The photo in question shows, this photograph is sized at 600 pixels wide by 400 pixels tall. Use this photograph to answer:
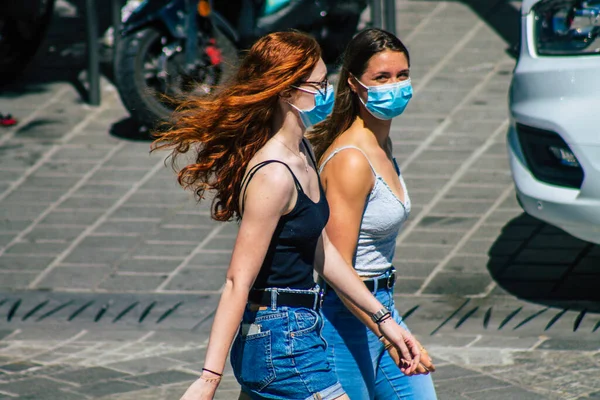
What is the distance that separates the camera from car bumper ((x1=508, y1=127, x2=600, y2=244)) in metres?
5.36

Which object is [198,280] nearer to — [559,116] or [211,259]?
[211,259]

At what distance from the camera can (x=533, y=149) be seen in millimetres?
5824

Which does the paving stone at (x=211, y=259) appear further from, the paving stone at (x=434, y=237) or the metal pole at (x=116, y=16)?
the metal pole at (x=116, y=16)

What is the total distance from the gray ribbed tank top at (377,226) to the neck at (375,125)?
0.57 ft

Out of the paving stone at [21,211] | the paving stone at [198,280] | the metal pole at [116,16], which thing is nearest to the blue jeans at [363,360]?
the paving stone at [198,280]

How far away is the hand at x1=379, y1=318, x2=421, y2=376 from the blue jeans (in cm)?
17

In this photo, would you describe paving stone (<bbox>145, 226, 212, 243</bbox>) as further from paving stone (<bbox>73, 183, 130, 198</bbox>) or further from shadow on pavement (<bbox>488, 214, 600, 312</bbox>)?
shadow on pavement (<bbox>488, 214, 600, 312</bbox>)

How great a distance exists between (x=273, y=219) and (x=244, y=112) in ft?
1.19

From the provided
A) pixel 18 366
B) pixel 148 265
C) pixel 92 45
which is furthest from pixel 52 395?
pixel 92 45

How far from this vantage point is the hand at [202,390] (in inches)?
113

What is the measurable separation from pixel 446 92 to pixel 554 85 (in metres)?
3.56

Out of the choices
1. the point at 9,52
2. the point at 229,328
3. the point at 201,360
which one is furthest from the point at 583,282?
the point at 9,52

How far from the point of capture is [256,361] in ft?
10.0

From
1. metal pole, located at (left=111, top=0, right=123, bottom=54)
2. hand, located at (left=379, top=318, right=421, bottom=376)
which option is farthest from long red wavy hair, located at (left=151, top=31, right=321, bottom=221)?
metal pole, located at (left=111, top=0, right=123, bottom=54)
